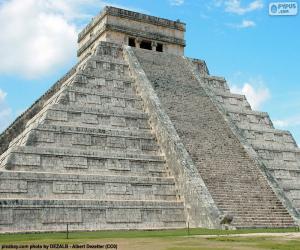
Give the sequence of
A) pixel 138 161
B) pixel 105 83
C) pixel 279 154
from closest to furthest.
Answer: pixel 138 161
pixel 105 83
pixel 279 154

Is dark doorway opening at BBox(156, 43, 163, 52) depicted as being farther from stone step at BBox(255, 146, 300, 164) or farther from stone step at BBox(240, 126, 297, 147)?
stone step at BBox(255, 146, 300, 164)

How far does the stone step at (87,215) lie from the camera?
50.3 ft

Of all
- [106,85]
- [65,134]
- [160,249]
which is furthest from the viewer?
[106,85]

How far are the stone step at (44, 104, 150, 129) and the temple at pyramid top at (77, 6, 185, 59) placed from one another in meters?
8.35

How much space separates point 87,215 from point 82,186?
1314 mm

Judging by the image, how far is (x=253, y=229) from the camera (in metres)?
16.7

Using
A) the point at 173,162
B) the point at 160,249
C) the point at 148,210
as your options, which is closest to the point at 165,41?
the point at 173,162

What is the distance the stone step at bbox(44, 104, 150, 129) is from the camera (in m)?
19.6

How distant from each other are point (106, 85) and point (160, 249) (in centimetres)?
1431

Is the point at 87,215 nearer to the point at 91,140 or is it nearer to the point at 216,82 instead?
the point at 91,140

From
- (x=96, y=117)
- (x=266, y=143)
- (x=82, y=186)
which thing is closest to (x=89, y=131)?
(x=96, y=117)

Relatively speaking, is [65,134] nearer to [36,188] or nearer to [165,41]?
[36,188]

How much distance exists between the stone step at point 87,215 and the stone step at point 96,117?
4.53m

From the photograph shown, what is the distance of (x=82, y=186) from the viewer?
1727 cm
